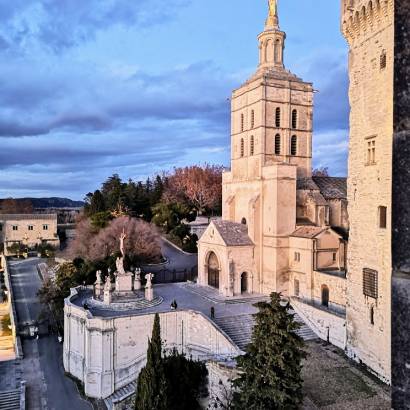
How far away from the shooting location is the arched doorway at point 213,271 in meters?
32.1

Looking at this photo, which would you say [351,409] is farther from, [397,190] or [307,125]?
[307,125]

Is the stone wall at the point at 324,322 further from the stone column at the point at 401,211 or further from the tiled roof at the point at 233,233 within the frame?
the stone column at the point at 401,211

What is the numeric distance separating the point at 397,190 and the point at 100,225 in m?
46.7

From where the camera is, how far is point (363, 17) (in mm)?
18688

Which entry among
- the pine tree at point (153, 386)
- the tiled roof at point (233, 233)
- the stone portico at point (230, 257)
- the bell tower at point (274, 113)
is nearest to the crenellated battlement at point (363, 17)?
the bell tower at point (274, 113)

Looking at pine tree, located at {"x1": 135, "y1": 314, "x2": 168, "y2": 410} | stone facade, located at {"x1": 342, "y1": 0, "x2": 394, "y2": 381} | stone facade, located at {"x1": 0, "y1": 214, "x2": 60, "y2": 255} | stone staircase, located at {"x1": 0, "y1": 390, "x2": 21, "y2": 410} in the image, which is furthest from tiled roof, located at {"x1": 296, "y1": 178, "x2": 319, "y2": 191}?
stone facade, located at {"x1": 0, "y1": 214, "x2": 60, "y2": 255}

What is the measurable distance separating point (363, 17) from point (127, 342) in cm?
2018

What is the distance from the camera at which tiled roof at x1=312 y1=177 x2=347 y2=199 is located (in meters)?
32.5

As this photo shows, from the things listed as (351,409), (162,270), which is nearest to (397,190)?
(351,409)

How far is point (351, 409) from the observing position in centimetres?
1548

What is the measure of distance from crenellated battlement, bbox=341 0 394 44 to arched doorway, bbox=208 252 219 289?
18.1 meters

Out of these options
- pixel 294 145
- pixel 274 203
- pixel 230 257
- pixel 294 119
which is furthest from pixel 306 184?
pixel 230 257

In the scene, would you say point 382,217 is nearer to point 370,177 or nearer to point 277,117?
point 370,177

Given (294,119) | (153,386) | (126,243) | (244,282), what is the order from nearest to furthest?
(153,386)
(244,282)
(294,119)
(126,243)
